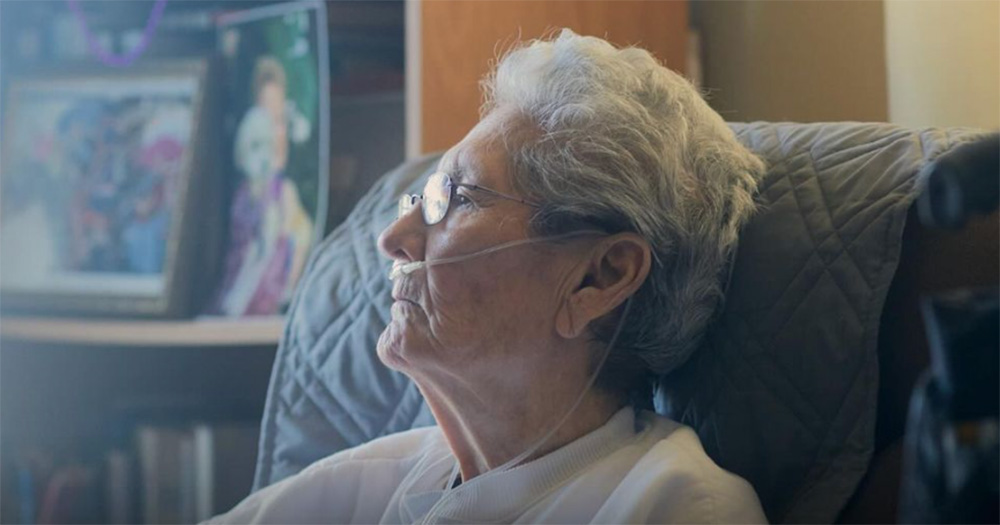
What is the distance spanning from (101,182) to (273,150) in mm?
313

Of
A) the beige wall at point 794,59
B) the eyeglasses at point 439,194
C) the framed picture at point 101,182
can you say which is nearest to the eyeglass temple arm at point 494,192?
the eyeglasses at point 439,194

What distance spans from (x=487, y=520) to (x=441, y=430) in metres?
0.14

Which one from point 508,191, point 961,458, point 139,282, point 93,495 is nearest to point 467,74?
point 508,191

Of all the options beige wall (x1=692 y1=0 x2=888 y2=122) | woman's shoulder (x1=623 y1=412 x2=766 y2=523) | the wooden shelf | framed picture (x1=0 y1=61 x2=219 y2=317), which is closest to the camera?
woman's shoulder (x1=623 y1=412 x2=766 y2=523)

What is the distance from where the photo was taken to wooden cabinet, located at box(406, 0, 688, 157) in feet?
5.16

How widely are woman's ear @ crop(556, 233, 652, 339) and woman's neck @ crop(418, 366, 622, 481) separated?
71 millimetres

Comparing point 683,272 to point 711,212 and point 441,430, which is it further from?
point 441,430

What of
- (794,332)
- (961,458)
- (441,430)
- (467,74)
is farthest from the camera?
(467,74)

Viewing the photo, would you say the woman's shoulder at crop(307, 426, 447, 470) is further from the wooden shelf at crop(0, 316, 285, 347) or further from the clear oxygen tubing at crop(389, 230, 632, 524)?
the wooden shelf at crop(0, 316, 285, 347)

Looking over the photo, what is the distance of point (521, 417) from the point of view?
1057 mm

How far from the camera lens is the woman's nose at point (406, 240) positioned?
108 centimetres

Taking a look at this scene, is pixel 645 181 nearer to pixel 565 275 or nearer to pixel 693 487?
pixel 565 275

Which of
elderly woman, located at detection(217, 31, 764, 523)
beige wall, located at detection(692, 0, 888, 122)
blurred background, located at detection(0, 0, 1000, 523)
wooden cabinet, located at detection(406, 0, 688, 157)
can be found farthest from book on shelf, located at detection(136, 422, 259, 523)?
beige wall, located at detection(692, 0, 888, 122)

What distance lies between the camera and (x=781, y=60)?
1604 mm
